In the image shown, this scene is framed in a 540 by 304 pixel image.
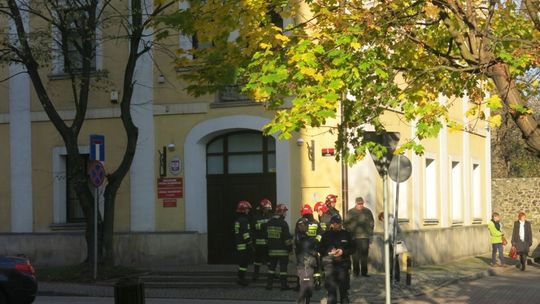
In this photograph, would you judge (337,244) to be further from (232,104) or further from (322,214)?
(232,104)

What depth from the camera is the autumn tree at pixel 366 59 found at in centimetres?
1024

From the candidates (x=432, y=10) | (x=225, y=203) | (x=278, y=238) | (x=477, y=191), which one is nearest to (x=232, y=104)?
(x=225, y=203)

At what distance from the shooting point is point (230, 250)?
70.5 ft

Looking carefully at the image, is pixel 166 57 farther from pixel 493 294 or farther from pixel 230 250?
pixel 493 294

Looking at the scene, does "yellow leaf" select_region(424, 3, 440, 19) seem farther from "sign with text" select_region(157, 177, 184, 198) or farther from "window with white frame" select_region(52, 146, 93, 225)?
"window with white frame" select_region(52, 146, 93, 225)

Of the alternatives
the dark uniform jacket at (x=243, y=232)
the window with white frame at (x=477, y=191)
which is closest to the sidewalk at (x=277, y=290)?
the dark uniform jacket at (x=243, y=232)

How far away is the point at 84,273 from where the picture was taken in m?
19.5

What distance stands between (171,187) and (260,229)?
4.02 meters

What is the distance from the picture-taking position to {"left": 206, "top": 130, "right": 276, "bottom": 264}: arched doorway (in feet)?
69.9

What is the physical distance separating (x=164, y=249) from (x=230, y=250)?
5.43 ft

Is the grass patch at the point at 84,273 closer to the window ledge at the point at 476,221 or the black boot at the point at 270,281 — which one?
the black boot at the point at 270,281

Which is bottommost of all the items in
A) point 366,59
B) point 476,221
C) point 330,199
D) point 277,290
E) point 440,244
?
point 277,290

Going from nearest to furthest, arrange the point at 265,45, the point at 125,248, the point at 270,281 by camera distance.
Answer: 1. the point at 265,45
2. the point at 270,281
3. the point at 125,248

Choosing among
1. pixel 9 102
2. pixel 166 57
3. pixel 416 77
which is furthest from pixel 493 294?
pixel 9 102
